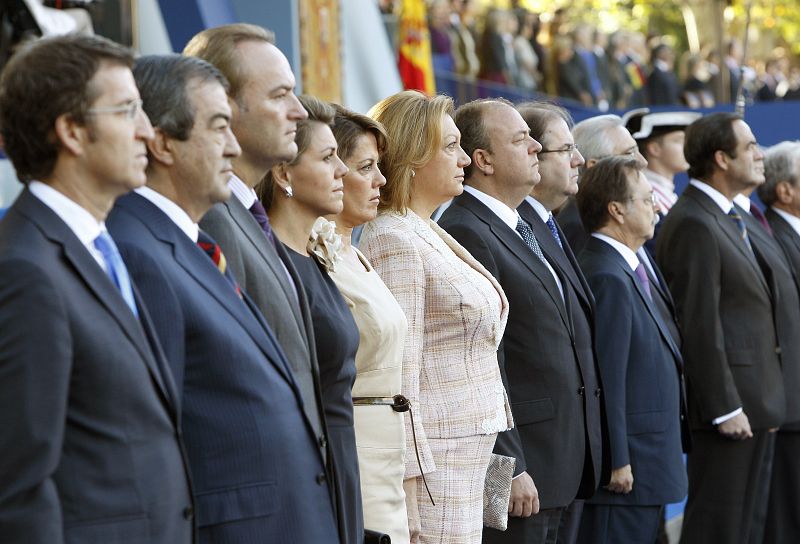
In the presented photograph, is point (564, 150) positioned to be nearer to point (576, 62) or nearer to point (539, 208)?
point (539, 208)

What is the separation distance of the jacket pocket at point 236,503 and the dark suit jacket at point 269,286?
0.74ft

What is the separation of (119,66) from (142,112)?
107mm

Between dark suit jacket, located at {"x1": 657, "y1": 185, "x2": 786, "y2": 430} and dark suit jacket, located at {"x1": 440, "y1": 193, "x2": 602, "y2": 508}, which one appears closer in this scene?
dark suit jacket, located at {"x1": 440, "y1": 193, "x2": 602, "y2": 508}

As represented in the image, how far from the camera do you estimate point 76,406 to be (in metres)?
2.49

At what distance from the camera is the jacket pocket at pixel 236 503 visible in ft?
9.62

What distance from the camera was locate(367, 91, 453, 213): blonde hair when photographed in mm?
4328

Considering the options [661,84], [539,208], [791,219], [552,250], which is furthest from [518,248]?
[661,84]

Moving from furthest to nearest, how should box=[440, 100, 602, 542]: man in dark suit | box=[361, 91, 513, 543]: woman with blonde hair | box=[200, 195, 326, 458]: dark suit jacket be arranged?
1. box=[440, 100, 602, 542]: man in dark suit
2. box=[361, 91, 513, 543]: woman with blonde hair
3. box=[200, 195, 326, 458]: dark suit jacket

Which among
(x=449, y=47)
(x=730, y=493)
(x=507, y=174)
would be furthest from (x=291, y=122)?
(x=449, y=47)

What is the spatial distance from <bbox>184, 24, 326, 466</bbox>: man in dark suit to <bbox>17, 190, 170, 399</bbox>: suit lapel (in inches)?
24.3

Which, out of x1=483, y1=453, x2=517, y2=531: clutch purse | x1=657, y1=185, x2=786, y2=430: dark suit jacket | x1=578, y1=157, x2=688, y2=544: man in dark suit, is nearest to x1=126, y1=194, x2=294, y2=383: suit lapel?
x1=483, y1=453, x2=517, y2=531: clutch purse

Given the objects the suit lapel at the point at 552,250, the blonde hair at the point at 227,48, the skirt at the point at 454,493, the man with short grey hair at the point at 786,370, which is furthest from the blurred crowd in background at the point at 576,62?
the blonde hair at the point at 227,48

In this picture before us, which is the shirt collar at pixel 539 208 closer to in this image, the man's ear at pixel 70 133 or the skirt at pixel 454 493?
the skirt at pixel 454 493

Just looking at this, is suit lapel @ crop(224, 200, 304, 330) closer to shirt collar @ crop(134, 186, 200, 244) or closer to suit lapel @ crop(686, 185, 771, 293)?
shirt collar @ crop(134, 186, 200, 244)
